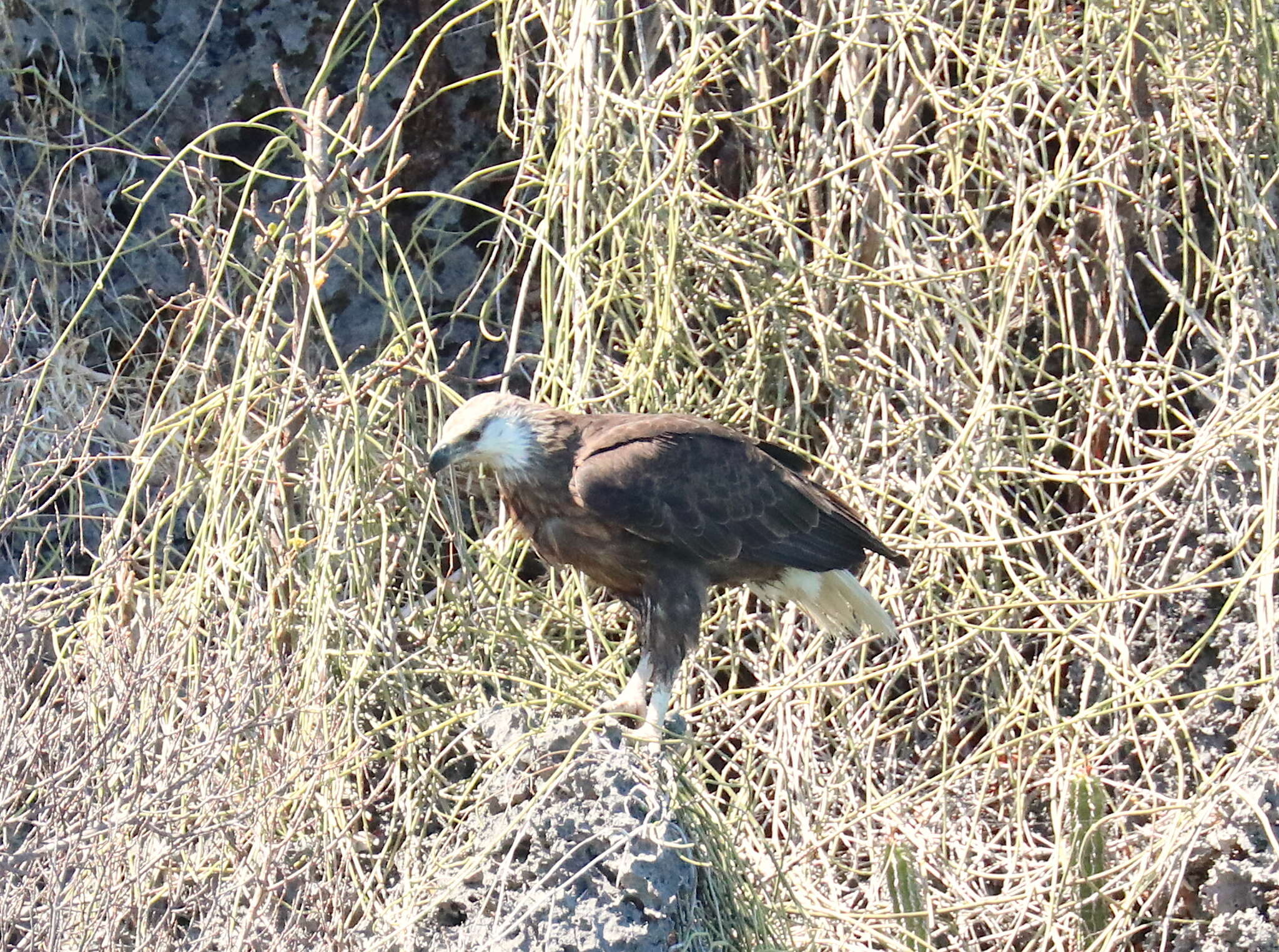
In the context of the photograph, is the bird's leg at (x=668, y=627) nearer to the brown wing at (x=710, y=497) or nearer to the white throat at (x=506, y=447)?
the brown wing at (x=710, y=497)

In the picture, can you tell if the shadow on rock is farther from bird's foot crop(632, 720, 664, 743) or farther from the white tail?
the white tail

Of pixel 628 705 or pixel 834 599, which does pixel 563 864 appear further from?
pixel 834 599

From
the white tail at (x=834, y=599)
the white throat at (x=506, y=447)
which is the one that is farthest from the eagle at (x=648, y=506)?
the white tail at (x=834, y=599)

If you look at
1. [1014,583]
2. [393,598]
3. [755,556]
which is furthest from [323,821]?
[1014,583]

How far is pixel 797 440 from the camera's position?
5281mm

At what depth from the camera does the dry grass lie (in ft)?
13.6

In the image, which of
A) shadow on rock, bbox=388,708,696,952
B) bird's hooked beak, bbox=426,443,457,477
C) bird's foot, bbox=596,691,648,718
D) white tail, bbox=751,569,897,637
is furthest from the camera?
white tail, bbox=751,569,897,637

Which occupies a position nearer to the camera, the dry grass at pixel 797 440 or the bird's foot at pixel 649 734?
the bird's foot at pixel 649 734

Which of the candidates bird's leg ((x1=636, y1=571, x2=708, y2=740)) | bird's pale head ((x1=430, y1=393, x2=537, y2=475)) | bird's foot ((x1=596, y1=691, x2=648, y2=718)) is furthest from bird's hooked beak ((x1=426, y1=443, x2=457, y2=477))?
bird's foot ((x1=596, y1=691, x2=648, y2=718))

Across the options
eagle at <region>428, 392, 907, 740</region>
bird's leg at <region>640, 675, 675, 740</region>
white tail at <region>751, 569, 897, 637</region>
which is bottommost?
white tail at <region>751, 569, 897, 637</region>

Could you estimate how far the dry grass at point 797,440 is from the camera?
416 centimetres

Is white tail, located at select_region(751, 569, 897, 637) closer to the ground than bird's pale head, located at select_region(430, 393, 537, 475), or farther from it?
closer to the ground

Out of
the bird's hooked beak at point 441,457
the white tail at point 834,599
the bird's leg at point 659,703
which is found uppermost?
the bird's hooked beak at point 441,457

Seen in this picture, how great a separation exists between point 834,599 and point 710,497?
662 mm
